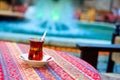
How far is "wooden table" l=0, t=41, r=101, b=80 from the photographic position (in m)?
1.18

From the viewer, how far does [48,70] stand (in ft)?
4.27

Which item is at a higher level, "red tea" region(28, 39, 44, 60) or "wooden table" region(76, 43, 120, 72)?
"red tea" region(28, 39, 44, 60)

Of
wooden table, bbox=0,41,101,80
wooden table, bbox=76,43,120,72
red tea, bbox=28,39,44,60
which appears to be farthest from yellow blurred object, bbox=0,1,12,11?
→ red tea, bbox=28,39,44,60

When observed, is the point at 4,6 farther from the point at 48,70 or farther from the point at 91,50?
the point at 48,70

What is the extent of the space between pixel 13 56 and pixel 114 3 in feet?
37.2

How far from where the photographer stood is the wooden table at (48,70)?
118 centimetres

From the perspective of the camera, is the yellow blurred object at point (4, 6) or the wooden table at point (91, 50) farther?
the yellow blurred object at point (4, 6)

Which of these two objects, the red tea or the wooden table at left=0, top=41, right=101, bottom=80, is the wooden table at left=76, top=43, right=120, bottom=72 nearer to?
the wooden table at left=0, top=41, right=101, bottom=80

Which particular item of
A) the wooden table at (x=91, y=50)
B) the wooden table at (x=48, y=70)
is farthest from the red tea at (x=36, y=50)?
the wooden table at (x=91, y=50)

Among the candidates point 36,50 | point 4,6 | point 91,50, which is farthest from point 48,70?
point 4,6

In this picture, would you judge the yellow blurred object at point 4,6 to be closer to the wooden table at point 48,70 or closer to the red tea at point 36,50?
the wooden table at point 48,70

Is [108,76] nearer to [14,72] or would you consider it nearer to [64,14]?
[14,72]

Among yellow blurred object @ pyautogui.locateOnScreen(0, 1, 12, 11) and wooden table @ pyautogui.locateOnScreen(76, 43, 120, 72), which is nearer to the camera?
wooden table @ pyautogui.locateOnScreen(76, 43, 120, 72)

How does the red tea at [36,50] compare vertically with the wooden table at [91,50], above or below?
above
